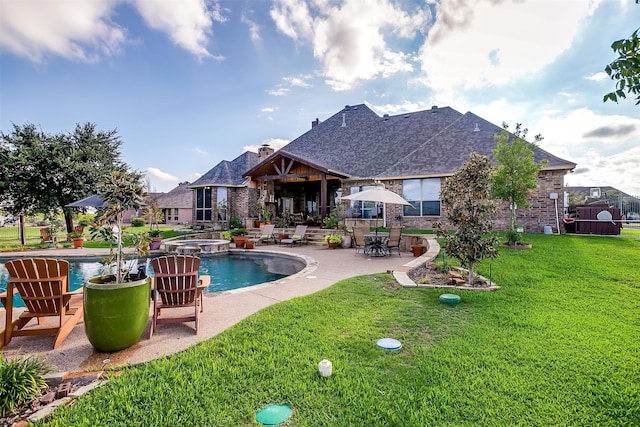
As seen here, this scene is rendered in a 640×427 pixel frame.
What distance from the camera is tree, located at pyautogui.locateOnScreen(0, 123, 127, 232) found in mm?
16375

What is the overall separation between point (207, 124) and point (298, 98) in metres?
5.39

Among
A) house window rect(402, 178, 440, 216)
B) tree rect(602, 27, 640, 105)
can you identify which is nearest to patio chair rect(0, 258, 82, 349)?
tree rect(602, 27, 640, 105)

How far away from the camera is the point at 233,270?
10.3m

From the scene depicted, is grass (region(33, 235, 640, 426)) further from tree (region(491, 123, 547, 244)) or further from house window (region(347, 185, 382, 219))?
house window (region(347, 185, 382, 219))

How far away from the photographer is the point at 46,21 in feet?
25.2

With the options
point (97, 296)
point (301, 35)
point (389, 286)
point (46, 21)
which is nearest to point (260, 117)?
point (301, 35)

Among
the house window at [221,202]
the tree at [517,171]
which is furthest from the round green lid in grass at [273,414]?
the house window at [221,202]

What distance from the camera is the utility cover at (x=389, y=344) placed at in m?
3.43

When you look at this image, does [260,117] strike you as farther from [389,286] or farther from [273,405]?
[273,405]

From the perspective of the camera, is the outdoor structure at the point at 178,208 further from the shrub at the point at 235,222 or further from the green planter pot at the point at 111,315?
the green planter pot at the point at 111,315

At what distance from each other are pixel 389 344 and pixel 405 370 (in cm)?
52

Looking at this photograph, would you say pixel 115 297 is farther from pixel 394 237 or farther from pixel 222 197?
pixel 222 197

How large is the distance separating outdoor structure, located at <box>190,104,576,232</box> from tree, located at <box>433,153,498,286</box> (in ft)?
27.7

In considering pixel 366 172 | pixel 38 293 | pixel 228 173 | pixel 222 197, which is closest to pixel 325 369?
pixel 38 293
